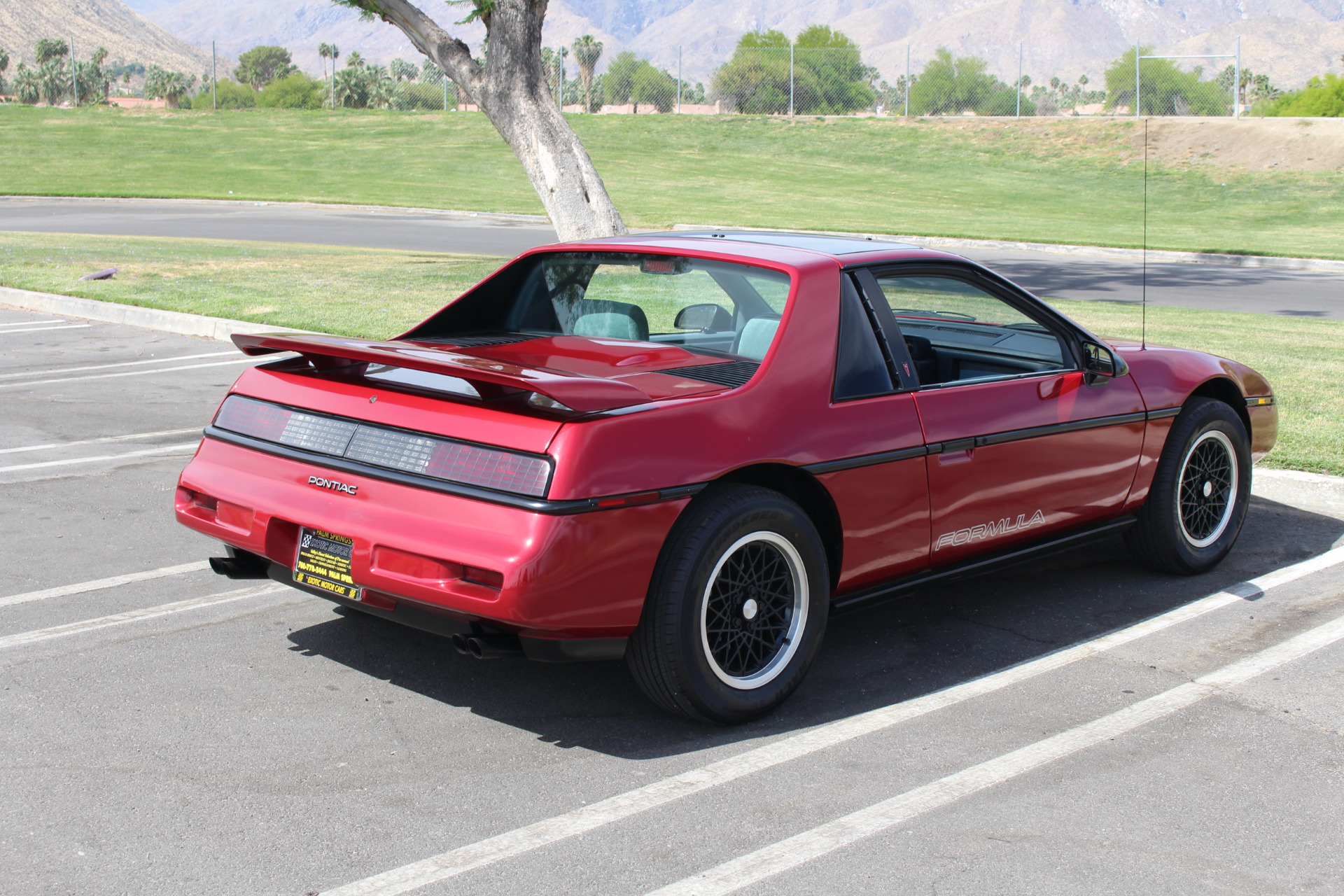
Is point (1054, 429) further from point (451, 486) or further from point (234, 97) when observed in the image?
point (234, 97)

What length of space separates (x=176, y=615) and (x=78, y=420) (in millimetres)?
4122

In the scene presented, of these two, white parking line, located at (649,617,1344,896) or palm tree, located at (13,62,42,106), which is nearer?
white parking line, located at (649,617,1344,896)

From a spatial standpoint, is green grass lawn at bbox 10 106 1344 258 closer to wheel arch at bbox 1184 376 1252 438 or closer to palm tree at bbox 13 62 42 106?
wheel arch at bbox 1184 376 1252 438

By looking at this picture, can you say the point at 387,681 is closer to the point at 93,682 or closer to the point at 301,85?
the point at 93,682

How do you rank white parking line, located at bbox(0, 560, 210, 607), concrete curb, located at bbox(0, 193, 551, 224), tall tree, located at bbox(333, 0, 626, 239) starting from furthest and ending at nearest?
1. concrete curb, located at bbox(0, 193, 551, 224)
2. tall tree, located at bbox(333, 0, 626, 239)
3. white parking line, located at bbox(0, 560, 210, 607)

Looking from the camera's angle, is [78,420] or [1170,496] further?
[78,420]

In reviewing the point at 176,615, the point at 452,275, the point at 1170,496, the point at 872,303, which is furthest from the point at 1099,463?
the point at 452,275

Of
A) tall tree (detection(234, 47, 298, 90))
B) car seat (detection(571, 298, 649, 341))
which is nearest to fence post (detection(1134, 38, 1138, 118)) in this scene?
car seat (detection(571, 298, 649, 341))

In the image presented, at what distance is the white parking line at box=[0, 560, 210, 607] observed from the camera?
4977 millimetres

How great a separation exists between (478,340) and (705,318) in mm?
858

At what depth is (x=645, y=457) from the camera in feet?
11.8

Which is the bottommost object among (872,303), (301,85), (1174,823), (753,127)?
(1174,823)

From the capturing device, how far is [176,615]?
4.88 meters

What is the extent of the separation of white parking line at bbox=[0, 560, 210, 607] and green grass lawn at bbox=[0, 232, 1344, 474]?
554cm
